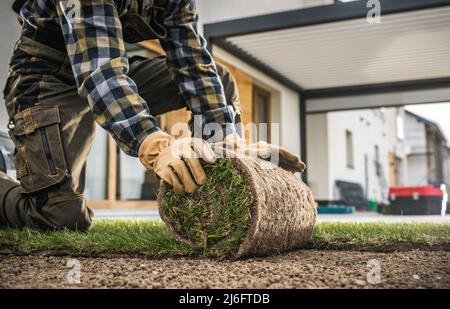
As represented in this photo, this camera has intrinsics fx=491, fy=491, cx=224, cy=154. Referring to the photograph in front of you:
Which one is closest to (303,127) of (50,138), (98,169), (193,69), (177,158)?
(98,169)

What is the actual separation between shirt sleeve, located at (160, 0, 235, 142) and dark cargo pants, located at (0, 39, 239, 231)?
0.14 m

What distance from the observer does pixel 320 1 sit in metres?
9.91

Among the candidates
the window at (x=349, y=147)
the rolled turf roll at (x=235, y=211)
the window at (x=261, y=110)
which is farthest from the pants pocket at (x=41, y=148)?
the window at (x=349, y=147)

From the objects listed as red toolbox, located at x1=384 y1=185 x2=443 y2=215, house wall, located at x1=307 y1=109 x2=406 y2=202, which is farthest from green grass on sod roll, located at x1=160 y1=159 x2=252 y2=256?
house wall, located at x1=307 y1=109 x2=406 y2=202

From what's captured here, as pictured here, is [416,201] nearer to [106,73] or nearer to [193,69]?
[193,69]

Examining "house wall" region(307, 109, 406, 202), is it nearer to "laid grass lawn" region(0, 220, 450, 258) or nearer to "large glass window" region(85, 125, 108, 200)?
"large glass window" region(85, 125, 108, 200)

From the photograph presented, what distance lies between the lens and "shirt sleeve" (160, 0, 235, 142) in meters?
1.73

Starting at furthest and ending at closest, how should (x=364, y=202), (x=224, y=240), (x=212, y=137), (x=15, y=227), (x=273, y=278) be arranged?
(x=364, y=202)
(x=15, y=227)
(x=212, y=137)
(x=224, y=240)
(x=273, y=278)

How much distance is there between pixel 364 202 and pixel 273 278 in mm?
11055

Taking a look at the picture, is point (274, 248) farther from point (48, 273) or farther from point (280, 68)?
point (280, 68)

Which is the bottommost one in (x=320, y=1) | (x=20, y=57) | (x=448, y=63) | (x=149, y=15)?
(x=20, y=57)

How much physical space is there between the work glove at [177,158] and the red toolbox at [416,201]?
5.51m

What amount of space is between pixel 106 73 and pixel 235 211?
49 centimetres

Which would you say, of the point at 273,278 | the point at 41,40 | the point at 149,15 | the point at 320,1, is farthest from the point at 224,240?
the point at 320,1
